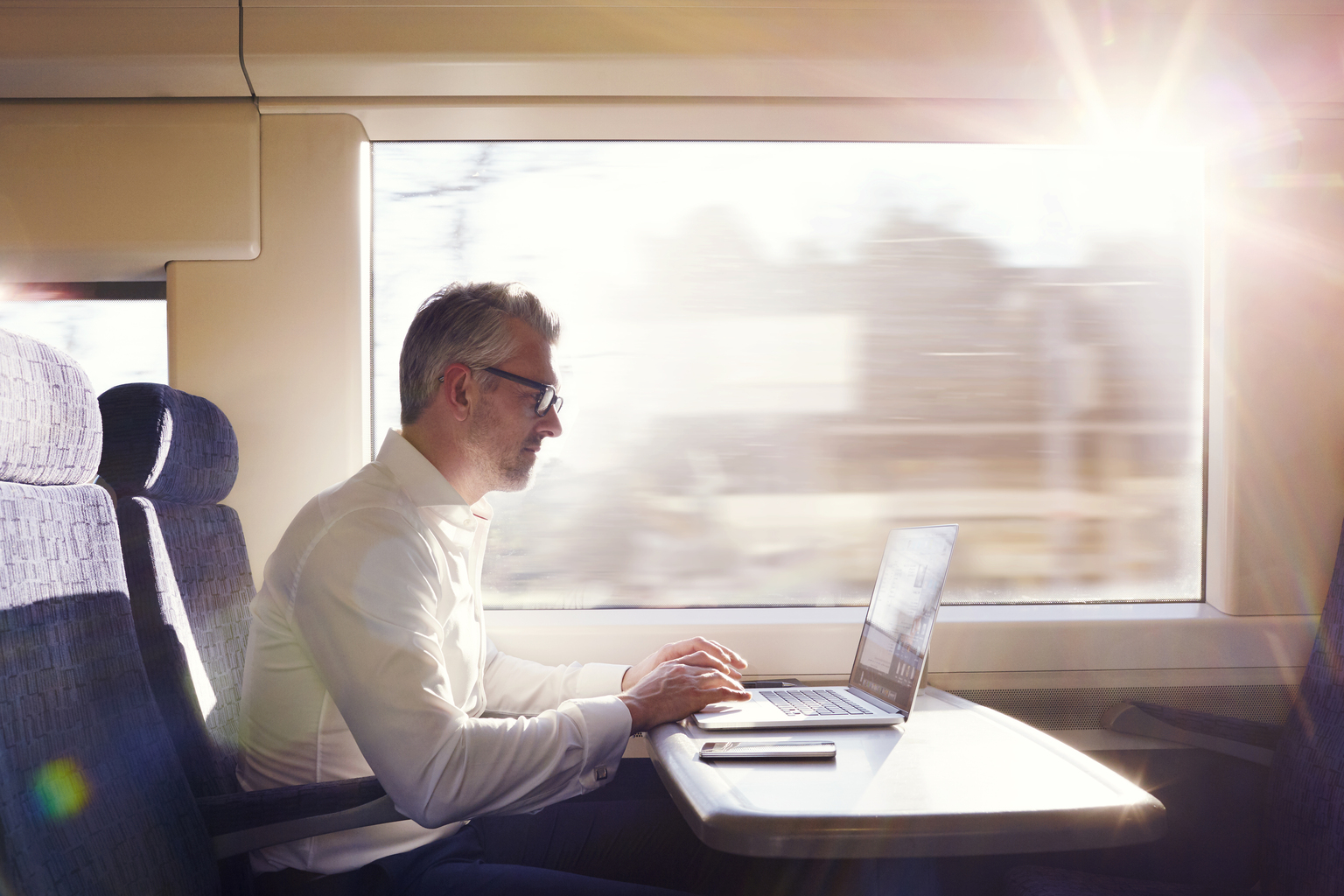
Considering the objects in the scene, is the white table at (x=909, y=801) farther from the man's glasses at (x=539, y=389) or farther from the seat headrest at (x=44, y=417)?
the seat headrest at (x=44, y=417)

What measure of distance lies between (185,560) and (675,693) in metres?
0.87

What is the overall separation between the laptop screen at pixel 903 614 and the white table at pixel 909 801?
166 mm

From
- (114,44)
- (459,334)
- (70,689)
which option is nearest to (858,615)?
(459,334)

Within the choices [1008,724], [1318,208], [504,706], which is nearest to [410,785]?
[504,706]

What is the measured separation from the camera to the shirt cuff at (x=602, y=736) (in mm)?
1191

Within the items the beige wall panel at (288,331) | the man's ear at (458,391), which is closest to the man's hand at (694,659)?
the man's ear at (458,391)

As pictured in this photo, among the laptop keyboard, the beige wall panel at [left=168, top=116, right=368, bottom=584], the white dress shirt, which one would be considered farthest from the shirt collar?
the laptop keyboard

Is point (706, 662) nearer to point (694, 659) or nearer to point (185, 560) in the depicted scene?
point (694, 659)

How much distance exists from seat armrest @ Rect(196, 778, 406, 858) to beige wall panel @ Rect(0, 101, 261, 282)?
1.23 metres

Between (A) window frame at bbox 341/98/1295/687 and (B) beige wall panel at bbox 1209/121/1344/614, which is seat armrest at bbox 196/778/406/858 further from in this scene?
(B) beige wall panel at bbox 1209/121/1344/614

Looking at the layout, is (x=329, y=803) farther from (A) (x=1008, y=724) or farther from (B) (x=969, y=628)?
(B) (x=969, y=628)

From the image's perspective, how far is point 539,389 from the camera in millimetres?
1453

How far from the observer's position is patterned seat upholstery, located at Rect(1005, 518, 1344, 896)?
1432 millimetres

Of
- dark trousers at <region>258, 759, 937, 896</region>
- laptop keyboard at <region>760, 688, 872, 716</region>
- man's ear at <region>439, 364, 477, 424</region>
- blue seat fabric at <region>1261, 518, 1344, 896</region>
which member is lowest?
dark trousers at <region>258, 759, 937, 896</region>
